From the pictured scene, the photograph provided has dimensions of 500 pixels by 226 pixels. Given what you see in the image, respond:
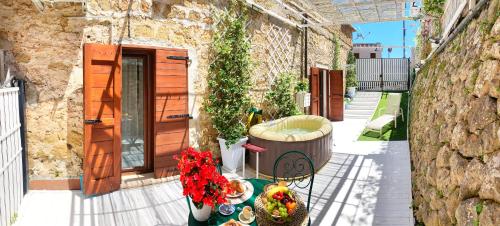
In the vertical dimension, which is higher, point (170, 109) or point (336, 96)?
point (336, 96)

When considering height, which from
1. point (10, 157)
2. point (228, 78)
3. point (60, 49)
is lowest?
point (10, 157)

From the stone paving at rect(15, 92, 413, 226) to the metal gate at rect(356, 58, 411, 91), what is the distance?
1469 centimetres

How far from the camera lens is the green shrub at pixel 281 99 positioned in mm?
7695

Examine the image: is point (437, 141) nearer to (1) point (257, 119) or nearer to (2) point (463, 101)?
(2) point (463, 101)

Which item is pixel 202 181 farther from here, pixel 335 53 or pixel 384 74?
pixel 384 74

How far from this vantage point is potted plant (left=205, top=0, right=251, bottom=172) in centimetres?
583

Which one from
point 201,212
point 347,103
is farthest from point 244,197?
point 347,103

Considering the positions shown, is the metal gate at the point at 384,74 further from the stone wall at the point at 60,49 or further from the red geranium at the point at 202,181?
the red geranium at the point at 202,181

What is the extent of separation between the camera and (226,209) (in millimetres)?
2637

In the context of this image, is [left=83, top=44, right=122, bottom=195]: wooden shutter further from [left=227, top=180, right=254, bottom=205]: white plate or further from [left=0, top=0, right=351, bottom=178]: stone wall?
[left=227, top=180, right=254, bottom=205]: white plate

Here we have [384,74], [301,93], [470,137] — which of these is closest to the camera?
[470,137]

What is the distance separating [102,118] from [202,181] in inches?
114

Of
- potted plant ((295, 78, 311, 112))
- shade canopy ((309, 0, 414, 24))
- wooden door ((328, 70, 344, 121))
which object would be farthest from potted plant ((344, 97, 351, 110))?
shade canopy ((309, 0, 414, 24))

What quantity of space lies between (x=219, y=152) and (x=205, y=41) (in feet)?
7.05
